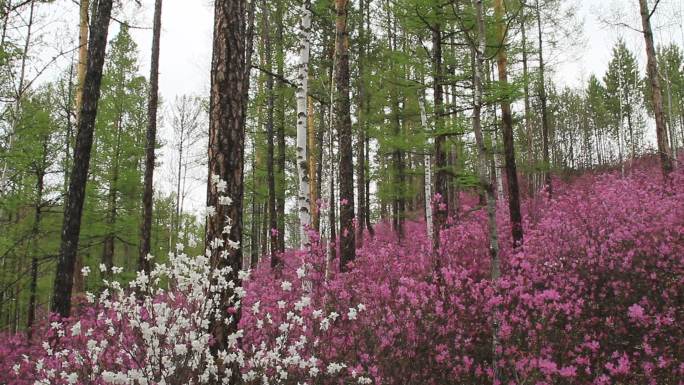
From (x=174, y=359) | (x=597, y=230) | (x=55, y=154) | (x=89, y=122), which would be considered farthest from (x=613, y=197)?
(x=55, y=154)

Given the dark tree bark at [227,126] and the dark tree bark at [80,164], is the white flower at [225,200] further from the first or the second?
the dark tree bark at [80,164]

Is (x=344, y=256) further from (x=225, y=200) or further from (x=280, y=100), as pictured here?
(x=280, y=100)

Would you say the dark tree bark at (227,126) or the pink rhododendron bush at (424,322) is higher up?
the dark tree bark at (227,126)

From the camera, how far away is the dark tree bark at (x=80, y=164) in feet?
18.9

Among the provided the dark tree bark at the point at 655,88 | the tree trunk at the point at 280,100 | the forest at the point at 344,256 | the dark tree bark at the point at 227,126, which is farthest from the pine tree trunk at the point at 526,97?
the tree trunk at the point at 280,100

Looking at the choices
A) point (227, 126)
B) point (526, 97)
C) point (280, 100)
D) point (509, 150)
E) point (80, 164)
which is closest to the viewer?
point (227, 126)

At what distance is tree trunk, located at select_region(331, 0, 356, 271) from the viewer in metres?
7.55

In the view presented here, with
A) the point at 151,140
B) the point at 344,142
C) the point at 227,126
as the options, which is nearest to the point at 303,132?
Result: the point at 344,142

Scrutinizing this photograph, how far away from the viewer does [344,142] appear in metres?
7.74

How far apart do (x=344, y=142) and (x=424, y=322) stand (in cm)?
384

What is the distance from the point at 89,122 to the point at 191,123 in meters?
20.0

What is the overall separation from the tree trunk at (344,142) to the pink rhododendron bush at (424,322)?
25.2 inches

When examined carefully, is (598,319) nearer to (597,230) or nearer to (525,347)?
(525,347)

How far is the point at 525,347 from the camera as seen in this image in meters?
5.13
